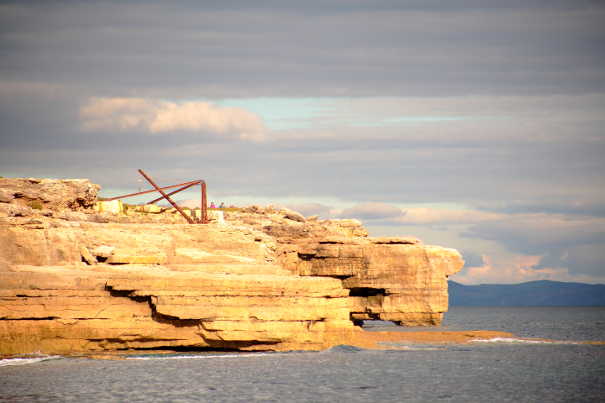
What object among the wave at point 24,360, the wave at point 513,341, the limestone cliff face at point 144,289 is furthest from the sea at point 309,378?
the wave at point 513,341

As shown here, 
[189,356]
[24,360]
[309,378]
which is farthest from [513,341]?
[24,360]

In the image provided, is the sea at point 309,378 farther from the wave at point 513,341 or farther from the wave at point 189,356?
the wave at point 513,341

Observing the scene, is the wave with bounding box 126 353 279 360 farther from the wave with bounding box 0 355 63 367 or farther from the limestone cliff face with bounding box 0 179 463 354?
the wave with bounding box 0 355 63 367

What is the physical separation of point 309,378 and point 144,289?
31.6ft

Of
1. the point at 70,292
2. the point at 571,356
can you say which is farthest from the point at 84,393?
the point at 571,356

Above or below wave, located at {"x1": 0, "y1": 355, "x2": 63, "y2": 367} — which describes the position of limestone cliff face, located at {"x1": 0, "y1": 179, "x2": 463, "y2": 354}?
above

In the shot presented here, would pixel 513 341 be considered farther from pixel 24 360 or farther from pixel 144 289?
pixel 24 360

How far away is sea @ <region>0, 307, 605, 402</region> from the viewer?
38.0 meters

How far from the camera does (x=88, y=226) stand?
56.2 meters

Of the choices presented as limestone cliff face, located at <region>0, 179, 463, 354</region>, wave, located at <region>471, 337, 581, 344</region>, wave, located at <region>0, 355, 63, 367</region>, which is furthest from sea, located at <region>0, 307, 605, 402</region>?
wave, located at <region>471, 337, 581, 344</region>

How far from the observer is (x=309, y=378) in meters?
42.5

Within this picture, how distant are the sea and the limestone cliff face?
1.21 m

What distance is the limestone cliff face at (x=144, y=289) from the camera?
44.9 metres

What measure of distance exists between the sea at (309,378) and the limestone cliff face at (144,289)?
121 centimetres
